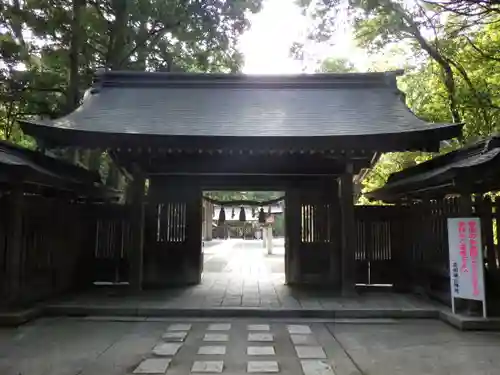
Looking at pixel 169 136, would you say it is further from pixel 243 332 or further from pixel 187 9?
pixel 187 9

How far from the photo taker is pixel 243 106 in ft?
32.4

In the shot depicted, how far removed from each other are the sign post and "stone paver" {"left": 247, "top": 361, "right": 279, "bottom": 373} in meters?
3.32

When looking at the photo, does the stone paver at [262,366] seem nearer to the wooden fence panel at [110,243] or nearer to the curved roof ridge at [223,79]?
the wooden fence panel at [110,243]

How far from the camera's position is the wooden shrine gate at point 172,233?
9.60m

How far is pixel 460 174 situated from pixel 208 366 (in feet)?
13.9

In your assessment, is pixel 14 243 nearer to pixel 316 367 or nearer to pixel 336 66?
pixel 316 367

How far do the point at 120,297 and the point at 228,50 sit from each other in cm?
1031

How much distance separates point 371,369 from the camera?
4.30 m

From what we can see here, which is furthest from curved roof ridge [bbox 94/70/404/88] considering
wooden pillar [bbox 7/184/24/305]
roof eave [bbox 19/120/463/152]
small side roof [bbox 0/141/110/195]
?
wooden pillar [bbox 7/184/24/305]

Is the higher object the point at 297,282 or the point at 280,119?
the point at 280,119

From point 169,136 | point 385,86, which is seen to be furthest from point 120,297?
point 385,86

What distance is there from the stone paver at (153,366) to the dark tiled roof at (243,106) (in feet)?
13.5

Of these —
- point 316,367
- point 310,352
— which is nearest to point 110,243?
point 310,352

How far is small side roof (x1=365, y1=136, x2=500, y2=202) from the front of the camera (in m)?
5.93
